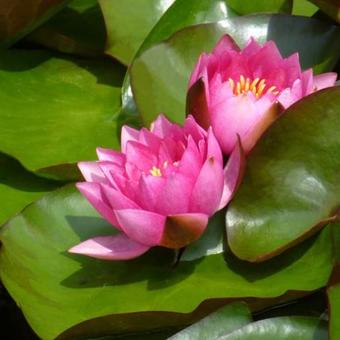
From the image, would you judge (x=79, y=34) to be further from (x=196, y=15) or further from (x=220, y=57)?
(x=220, y=57)

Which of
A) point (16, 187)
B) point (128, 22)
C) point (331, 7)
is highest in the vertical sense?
point (331, 7)

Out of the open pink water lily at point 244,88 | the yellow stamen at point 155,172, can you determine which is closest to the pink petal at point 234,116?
the open pink water lily at point 244,88

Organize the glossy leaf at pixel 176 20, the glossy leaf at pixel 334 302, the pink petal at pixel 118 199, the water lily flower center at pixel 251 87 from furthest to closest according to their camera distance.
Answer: the glossy leaf at pixel 176 20 → the water lily flower center at pixel 251 87 → the pink petal at pixel 118 199 → the glossy leaf at pixel 334 302

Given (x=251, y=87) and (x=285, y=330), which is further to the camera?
(x=251, y=87)

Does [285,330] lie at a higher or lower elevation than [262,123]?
lower

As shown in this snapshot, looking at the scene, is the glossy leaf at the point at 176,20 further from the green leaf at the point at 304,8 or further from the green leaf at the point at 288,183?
the green leaf at the point at 288,183

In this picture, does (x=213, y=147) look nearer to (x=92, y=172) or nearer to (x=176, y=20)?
(x=92, y=172)

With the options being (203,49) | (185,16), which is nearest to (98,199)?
(203,49)

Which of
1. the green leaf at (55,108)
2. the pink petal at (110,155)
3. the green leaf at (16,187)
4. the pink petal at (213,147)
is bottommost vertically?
the green leaf at (16,187)
